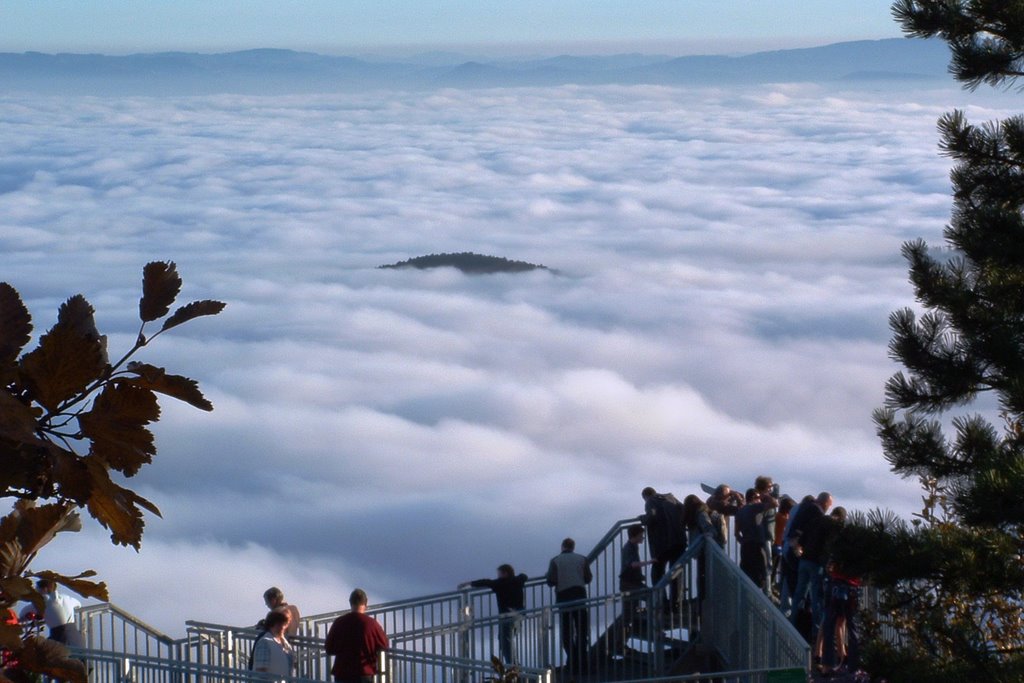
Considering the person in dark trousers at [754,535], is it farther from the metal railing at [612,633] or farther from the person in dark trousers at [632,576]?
the person in dark trousers at [632,576]

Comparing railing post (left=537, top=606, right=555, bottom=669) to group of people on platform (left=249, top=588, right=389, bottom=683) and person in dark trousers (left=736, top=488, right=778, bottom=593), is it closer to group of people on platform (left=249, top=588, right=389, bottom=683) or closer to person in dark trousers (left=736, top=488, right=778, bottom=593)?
person in dark trousers (left=736, top=488, right=778, bottom=593)

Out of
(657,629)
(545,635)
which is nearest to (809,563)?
(657,629)

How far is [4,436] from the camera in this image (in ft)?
7.88

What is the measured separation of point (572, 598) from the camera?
14.2 meters

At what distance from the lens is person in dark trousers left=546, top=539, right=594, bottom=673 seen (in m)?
13.3

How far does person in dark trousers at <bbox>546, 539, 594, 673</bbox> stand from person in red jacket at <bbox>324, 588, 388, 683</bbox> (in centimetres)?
273

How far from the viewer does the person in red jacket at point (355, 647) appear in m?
10.7

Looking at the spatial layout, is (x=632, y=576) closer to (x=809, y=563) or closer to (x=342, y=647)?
(x=809, y=563)

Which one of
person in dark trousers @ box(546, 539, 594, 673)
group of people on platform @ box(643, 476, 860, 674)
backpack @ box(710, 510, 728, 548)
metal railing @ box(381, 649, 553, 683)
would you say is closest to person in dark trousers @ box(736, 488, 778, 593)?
group of people on platform @ box(643, 476, 860, 674)

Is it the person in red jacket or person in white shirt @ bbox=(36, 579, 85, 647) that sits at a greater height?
person in white shirt @ bbox=(36, 579, 85, 647)

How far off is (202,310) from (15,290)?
1.15ft

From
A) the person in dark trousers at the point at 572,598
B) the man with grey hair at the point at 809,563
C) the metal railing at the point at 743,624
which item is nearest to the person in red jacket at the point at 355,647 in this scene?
the person in dark trousers at the point at 572,598

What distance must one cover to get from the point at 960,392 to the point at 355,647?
588cm

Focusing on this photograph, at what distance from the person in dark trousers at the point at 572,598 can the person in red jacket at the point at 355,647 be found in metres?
2.73
